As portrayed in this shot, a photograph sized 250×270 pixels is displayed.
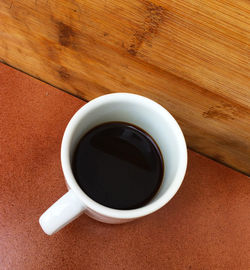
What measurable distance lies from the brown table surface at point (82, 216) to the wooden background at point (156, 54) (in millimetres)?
32

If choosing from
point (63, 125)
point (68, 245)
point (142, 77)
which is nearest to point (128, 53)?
point (142, 77)

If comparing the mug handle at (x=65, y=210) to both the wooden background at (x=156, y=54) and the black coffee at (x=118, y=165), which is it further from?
the wooden background at (x=156, y=54)

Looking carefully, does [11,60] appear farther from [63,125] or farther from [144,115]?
[144,115]

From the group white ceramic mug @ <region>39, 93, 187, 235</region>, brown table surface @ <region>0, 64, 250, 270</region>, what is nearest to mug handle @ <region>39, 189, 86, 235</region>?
white ceramic mug @ <region>39, 93, 187, 235</region>

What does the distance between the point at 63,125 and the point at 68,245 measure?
0.53ft

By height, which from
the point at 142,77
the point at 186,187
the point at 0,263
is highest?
the point at 142,77

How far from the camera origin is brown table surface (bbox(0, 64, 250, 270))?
38 cm

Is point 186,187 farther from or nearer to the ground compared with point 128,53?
nearer to the ground

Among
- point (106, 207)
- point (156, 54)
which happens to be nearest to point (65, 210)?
point (106, 207)

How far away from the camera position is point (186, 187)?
16.2 inches

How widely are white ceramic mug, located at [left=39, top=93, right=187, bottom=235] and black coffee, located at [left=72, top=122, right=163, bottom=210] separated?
0.01m

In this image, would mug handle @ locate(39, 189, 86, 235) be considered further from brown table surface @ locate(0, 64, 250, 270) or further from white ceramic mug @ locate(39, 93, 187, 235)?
brown table surface @ locate(0, 64, 250, 270)

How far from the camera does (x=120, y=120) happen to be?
0.33 m

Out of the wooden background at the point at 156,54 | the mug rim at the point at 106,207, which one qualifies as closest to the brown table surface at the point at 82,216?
the wooden background at the point at 156,54
